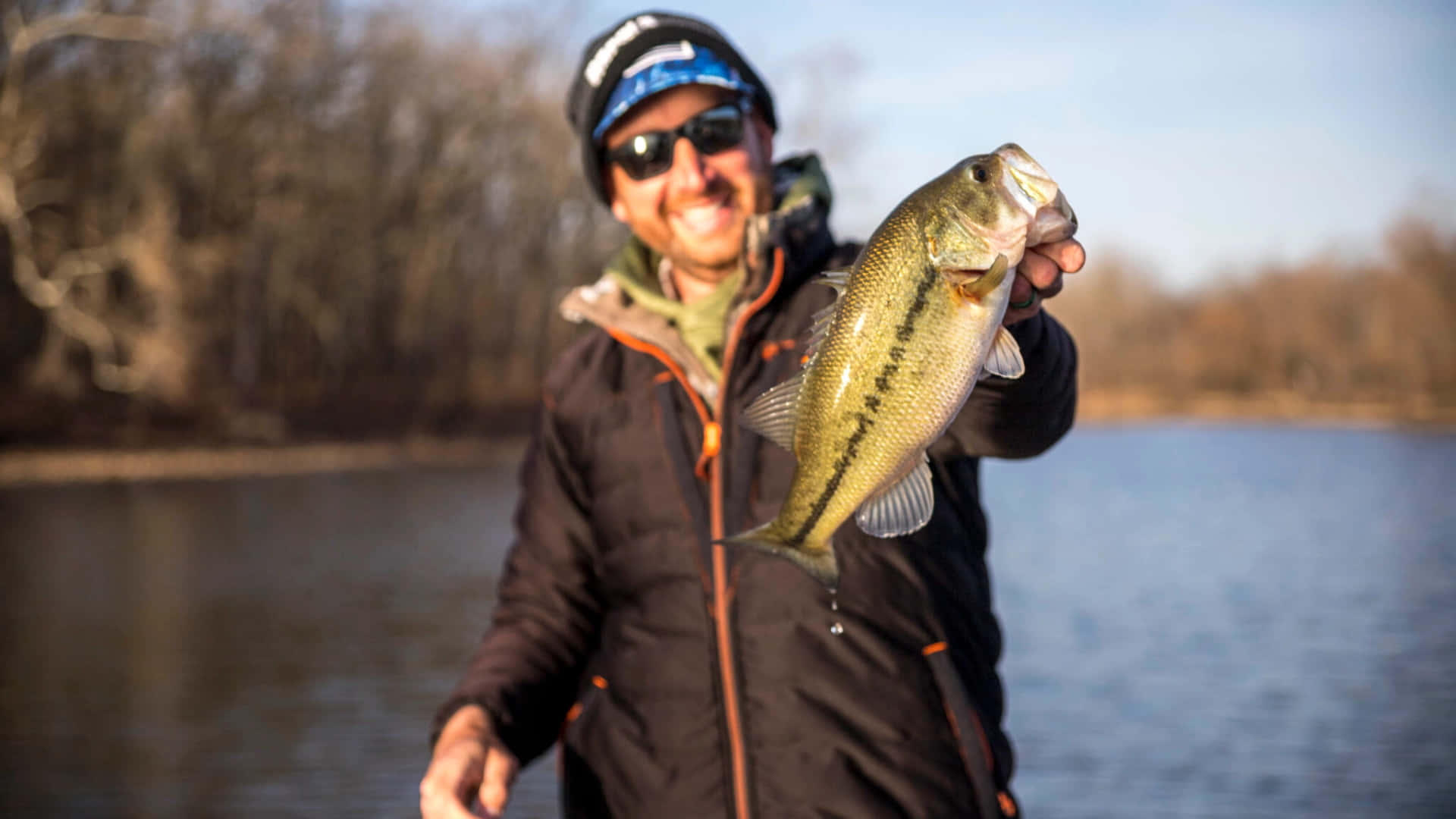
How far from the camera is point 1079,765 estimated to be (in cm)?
1152

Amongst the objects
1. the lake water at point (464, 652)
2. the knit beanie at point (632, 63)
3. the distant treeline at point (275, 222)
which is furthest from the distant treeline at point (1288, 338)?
the knit beanie at point (632, 63)

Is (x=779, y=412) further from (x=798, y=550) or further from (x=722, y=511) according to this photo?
(x=722, y=511)

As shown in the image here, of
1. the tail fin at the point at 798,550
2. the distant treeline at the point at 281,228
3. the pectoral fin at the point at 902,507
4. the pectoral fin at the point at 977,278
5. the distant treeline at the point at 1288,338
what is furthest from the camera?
the distant treeline at the point at 1288,338

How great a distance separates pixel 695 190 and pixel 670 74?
0.32 m

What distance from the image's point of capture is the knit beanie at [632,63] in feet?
11.7

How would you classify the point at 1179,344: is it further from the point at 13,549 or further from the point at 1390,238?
the point at 13,549

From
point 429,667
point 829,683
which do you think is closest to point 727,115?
point 829,683

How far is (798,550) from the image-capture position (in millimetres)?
2420

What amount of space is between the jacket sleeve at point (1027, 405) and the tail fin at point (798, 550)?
432 mm

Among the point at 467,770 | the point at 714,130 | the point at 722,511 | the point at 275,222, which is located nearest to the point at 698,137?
the point at 714,130

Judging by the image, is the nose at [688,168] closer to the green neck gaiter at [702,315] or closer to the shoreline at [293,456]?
the green neck gaiter at [702,315]

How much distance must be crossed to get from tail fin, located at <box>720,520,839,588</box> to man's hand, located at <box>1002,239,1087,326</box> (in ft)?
1.84

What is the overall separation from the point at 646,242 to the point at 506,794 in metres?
1.45

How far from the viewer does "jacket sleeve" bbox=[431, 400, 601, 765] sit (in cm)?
336
